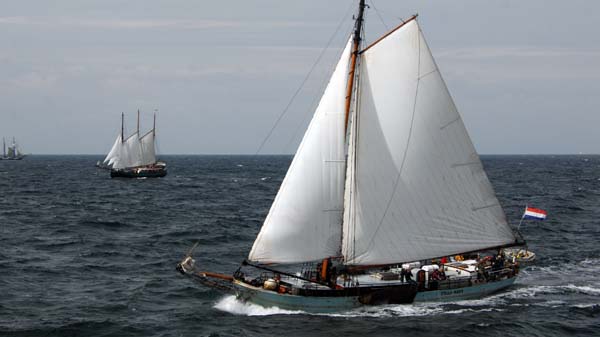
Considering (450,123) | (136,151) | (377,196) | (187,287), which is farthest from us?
(136,151)

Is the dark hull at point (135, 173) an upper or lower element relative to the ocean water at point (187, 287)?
upper

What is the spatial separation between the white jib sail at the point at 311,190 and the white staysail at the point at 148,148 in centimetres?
12577

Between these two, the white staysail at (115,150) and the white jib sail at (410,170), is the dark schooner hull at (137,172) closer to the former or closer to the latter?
the white staysail at (115,150)

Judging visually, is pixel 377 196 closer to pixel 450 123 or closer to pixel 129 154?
pixel 450 123

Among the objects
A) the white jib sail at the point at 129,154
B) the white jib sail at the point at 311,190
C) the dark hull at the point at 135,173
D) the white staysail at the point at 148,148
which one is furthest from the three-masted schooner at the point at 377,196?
the dark hull at the point at 135,173

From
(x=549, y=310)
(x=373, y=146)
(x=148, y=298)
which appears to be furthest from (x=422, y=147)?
(x=148, y=298)

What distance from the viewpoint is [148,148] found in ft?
525

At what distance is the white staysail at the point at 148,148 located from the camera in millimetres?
156700

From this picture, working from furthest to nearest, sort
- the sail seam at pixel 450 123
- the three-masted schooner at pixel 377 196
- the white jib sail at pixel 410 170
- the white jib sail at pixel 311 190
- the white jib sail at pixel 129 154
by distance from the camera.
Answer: the white jib sail at pixel 129 154 → the sail seam at pixel 450 123 → the white jib sail at pixel 410 170 → the three-masted schooner at pixel 377 196 → the white jib sail at pixel 311 190

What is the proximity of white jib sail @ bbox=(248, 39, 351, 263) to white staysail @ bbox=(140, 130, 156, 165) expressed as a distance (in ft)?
413

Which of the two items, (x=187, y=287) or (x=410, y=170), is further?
(x=187, y=287)

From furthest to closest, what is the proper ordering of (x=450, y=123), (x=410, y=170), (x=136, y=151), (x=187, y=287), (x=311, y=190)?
(x=136, y=151) → (x=187, y=287) → (x=450, y=123) → (x=410, y=170) → (x=311, y=190)

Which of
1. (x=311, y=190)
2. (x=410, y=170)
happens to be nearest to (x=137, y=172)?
(x=410, y=170)

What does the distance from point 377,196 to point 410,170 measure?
222 centimetres
